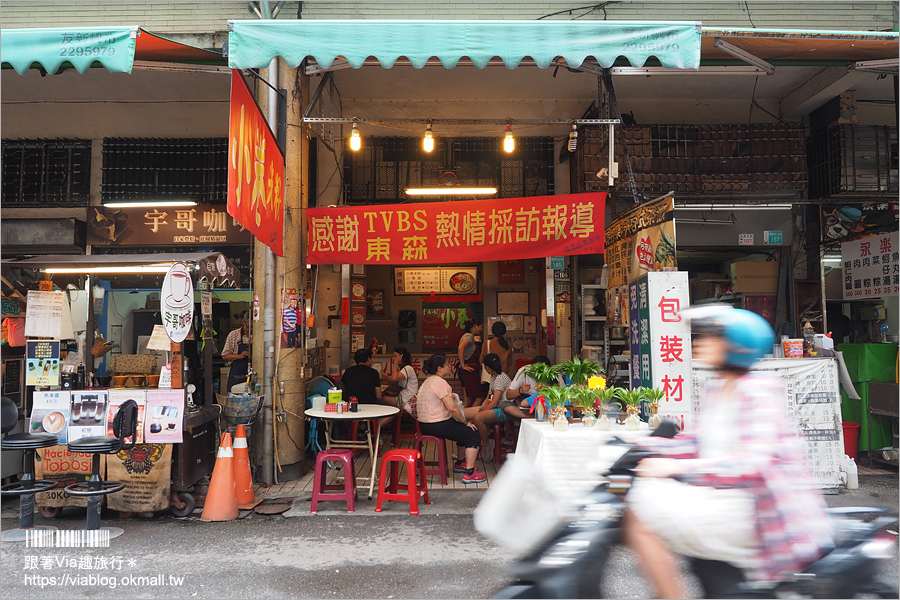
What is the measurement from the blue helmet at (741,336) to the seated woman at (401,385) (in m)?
6.32

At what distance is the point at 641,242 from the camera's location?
6621 mm

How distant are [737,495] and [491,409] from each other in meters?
5.43

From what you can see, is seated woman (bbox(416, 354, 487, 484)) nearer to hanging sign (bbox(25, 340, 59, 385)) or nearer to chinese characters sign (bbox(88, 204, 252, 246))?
hanging sign (bbox(25, 340, 59, 385))

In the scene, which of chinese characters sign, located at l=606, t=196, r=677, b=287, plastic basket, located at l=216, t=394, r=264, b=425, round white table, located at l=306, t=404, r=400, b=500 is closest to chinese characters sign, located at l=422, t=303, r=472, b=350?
chinese characters sign, located at l=606, t=196, r=677, b=287

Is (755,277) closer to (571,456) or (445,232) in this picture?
(445,232)

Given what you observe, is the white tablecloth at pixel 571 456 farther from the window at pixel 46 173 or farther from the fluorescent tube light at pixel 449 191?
the window at pixel 46 173

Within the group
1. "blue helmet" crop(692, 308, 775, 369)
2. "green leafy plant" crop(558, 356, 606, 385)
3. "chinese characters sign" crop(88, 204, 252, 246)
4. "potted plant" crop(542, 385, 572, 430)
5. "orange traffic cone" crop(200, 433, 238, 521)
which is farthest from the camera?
"chinese characters sign" crop(88, 204, 252, 246)

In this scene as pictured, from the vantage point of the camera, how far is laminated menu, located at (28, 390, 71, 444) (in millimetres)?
5949

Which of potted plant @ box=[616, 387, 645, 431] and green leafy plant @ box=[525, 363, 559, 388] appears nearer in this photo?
potted plant @ box=[616, 387, 645, 431]

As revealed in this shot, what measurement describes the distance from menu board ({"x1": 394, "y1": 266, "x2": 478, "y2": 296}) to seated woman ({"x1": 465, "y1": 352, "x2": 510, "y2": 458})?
13.5 ft

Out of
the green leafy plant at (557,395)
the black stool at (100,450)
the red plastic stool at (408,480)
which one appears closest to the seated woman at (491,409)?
the red plastic stool at (408,480)

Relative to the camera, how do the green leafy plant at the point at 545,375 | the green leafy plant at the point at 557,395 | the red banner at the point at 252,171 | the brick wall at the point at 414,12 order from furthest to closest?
the brick wall at the point at 414,12 < the green leafy plant at the point at 545,375 < the green leafy plant at the point at 557,395 < the red banner at the point at 252,171

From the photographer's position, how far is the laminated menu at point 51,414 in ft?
19.5

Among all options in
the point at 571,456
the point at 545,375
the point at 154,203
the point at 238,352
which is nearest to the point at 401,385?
the point at 238,352
